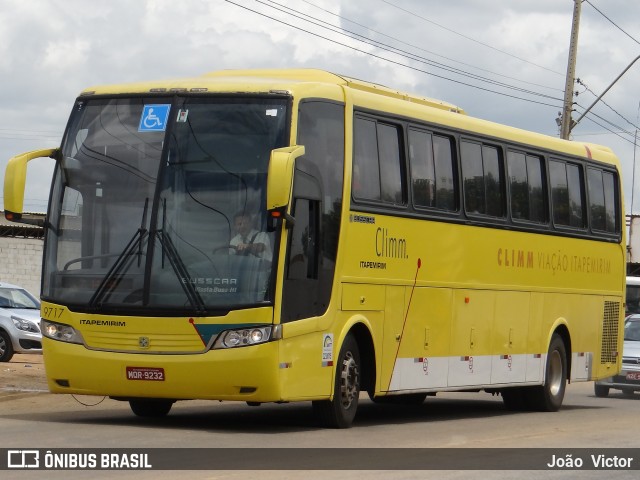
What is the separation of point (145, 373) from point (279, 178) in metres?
2.48

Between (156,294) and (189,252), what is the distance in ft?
1.79

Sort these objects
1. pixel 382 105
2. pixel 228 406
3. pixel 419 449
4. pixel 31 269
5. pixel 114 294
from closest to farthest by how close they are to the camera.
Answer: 1. pixel 419 449
2. pixel 114 294
3. pixel 382 105
4. pixel 228 406
5. pixel 31 269

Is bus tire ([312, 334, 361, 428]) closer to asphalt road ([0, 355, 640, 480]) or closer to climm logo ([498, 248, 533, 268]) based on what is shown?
asphalt road ([0, 355, 640, 480])

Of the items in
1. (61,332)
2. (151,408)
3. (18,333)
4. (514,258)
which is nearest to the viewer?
(61,332)

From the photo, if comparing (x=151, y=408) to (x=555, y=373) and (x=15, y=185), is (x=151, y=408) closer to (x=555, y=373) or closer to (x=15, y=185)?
(x=15, y=185)

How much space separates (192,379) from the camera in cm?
1490

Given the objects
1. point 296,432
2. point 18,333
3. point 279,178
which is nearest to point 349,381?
point 296,432

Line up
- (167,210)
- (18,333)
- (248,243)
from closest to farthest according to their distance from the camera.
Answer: (248,243), (167,210), (18,333)

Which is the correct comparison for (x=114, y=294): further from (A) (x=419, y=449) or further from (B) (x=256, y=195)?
(A) (x=419, y=449)

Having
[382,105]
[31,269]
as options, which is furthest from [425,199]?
[31,269]

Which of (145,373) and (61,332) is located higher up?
(61,332)

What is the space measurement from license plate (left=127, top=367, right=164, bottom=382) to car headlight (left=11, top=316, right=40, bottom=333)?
14208 mm

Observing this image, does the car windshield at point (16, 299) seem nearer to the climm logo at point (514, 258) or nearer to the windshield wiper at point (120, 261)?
the climm logo at point (514, 258)

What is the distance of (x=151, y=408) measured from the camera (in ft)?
56.8
